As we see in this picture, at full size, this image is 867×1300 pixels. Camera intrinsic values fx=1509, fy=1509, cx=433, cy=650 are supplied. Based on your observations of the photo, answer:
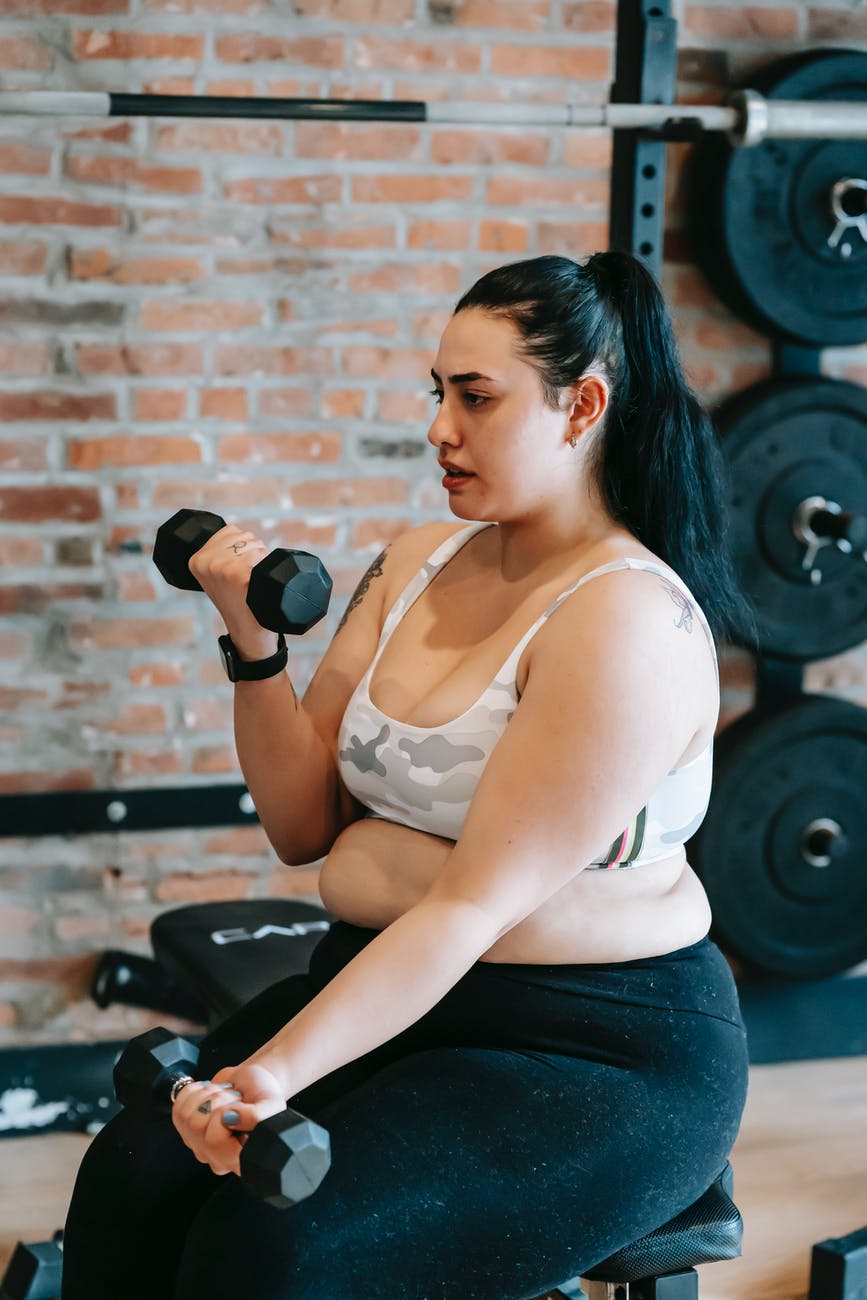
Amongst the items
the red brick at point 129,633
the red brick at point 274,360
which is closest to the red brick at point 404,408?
the red brick at point 274,360

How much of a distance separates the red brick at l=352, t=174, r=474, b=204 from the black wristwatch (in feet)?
3.67

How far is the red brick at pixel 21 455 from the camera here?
7.59ft

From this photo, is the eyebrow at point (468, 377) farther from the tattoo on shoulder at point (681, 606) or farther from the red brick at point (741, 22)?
the red brick at point (741, 22)

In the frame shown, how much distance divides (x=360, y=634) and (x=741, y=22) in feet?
4.79

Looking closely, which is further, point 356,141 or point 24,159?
point 356,141

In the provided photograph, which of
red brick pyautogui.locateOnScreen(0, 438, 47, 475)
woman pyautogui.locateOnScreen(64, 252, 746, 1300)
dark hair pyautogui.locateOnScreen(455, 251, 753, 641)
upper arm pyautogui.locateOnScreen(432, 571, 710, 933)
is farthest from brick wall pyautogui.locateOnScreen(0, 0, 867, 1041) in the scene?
upper arm pyautogui.locateOnScreen(432, 571, 710, 933)

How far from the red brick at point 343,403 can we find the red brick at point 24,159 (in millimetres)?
543

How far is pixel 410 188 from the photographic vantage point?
241 centimetres

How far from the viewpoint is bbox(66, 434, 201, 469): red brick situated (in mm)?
2342

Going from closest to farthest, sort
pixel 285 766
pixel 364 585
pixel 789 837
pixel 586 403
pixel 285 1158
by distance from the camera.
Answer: pixel 285 1158, pixel 586 403, pixel 285 766, pixel 364 585, pixel 789 837

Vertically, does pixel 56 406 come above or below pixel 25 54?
below

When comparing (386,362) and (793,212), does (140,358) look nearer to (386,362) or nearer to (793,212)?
(386,362)

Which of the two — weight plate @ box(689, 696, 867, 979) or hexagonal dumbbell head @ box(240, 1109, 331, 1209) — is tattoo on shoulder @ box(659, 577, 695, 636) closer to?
hexagonal dumbbell head @ box(240, 1109, 331, 1209)

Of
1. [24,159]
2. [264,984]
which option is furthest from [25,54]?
[264,984]
